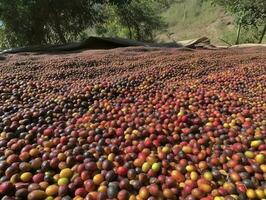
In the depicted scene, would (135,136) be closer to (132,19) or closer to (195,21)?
(132,19)

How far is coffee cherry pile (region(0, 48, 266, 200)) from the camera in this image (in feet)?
7.71

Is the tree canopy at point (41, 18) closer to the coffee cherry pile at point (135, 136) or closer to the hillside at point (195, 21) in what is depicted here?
the coffee cherry pile at point (135, 136)

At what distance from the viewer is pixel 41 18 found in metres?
13.0

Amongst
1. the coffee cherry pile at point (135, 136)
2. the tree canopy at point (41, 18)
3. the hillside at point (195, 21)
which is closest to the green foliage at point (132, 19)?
the tree canopy at point (41, 18)

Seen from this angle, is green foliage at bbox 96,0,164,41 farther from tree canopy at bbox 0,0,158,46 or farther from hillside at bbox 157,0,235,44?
hillside at bbox 157,0,235,44

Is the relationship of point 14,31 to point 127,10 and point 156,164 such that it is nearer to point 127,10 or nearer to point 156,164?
point 127,10

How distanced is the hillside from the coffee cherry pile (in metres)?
22.8

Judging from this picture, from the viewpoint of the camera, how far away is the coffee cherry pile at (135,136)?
92.5 inches

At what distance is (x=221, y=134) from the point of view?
3283mm

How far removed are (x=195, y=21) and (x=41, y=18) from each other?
23.6m

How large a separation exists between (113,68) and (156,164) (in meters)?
4.40

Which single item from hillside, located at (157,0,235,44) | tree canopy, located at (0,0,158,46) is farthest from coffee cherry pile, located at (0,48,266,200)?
hillside, located at (157,0,235,44)

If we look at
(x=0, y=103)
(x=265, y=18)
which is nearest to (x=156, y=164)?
(x=0, y=103)

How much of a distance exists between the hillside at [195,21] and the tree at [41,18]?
50.2 feet
